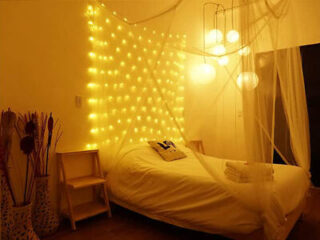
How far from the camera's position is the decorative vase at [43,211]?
2189 millimetres

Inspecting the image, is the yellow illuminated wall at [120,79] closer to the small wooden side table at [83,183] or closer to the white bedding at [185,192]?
the small wooden side table at [83,183]

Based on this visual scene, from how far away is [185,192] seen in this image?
6.75 feet

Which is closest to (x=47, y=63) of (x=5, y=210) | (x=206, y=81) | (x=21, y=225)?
(x=5, y=210)

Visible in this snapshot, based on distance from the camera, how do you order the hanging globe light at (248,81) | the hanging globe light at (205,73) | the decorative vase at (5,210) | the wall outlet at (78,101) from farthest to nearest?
the hanging globe light at (205,73), the wall outlet at (78,101), the decorative vase at (5,210), the hanging globe light at (248,81)

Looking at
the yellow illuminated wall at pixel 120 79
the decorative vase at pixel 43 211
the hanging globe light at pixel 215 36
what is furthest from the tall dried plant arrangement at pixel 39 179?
the hanging globe light at pixel 215 36

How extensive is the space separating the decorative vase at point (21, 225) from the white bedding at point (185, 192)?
2.97 feet

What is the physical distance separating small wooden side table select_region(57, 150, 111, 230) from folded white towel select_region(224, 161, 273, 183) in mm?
1356

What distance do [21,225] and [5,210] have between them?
0.59 ft

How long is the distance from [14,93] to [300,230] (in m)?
3.05

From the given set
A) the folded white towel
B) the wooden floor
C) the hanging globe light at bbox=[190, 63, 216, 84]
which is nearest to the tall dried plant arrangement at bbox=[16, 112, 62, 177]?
the wooden floor

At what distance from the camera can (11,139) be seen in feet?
6.64

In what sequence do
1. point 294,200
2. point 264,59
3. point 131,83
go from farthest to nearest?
point 131,83 < point 264,59 < point 294,200

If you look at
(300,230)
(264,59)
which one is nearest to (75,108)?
(264,59)

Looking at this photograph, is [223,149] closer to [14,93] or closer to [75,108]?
[75,108]
